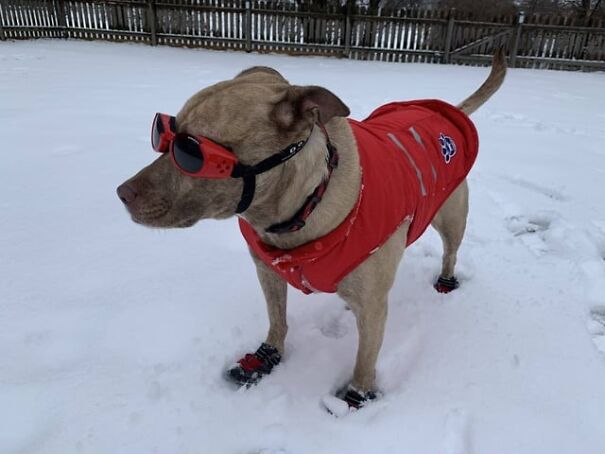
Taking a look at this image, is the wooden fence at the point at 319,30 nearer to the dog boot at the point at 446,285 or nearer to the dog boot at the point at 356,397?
the dog boot at the point at 446,285

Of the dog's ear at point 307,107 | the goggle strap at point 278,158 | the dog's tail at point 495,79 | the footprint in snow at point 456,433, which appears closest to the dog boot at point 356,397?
the footprint in snow at point 456,433

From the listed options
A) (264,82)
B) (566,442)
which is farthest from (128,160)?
(566,442)

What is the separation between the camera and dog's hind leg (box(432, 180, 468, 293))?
9.66 feet

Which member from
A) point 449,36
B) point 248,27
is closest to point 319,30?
point 248,27

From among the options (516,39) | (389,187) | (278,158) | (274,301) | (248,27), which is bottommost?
(274,301)

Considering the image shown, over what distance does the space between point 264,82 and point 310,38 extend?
13.7 meters

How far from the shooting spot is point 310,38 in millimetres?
14289

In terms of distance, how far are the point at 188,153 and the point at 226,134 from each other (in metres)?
0.15

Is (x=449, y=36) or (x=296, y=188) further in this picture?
(x=449, y=36)

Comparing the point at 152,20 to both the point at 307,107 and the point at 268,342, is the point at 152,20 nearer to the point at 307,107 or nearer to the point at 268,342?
the point at 268,342

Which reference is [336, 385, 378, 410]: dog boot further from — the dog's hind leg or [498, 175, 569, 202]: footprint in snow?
[498, 175, 569, 202]: footprint in snow

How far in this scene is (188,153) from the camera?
5.00ft

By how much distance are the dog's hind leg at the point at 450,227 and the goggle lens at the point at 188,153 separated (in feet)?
6.18

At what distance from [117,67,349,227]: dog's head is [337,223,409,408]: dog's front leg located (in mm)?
605
